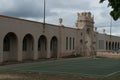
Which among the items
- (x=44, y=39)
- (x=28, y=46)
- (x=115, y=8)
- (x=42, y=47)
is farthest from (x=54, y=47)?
(x=115, y=8)

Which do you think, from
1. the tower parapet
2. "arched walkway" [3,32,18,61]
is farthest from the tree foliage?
the tower parapet

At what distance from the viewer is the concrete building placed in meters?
42.7

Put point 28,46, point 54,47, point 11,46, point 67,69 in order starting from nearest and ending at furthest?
point 67,69 → point 11,46 → point 28,46 → point 54,47

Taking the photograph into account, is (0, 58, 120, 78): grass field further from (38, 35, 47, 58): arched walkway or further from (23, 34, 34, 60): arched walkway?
(38, 35, 47, 58): arched walkway

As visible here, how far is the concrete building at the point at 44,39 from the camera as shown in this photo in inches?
1679

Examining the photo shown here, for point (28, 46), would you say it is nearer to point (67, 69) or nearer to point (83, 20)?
point (67, 69)

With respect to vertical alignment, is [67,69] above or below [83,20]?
below

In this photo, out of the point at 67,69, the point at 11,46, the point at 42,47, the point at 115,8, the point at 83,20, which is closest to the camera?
the point at 115,8

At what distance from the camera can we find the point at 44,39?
53.2 meters

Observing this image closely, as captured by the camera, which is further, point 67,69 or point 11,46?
point 11,46

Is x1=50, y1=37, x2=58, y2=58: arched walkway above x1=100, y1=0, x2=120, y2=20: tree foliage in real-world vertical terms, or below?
below

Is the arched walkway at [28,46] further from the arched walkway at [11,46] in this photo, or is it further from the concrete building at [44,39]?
the arched walkway at [11,46]

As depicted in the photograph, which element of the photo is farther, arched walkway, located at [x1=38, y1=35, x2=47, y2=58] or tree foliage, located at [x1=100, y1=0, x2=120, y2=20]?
arched walkway, located at [x1=38, y1=35, x2=47, y2=58]

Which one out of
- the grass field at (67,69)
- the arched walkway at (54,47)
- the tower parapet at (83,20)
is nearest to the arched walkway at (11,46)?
the grass field at (67,69)
